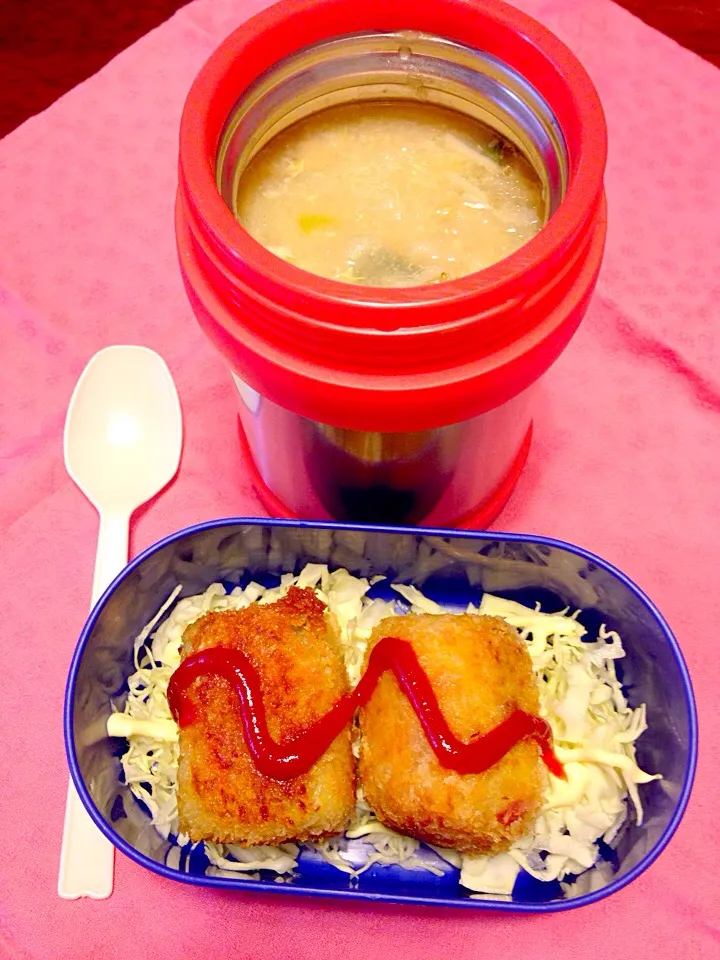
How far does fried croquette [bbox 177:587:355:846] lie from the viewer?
0.87 metres

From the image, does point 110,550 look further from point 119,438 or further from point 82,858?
point 82,858

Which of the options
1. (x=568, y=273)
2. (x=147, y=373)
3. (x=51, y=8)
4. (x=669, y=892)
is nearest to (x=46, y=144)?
(x=51, y=8)

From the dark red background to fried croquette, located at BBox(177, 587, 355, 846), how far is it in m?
1.05

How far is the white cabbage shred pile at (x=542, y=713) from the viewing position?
909mm

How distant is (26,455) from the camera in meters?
1.19

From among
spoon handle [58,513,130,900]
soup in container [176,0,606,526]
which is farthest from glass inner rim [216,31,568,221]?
spoon handle [58,513,130,900]

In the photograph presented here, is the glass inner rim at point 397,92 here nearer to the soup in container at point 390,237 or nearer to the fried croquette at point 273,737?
the soup in container at point 390,237

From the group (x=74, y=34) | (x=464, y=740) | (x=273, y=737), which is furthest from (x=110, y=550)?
(x=74, y=34)

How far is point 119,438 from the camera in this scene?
1169 millimetres

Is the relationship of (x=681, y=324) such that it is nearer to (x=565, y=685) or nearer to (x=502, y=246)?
(x=502, y=246)

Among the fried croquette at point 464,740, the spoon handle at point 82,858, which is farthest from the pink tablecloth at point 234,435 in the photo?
the fried croquette at point 464,740

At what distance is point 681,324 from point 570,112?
1.82 ft

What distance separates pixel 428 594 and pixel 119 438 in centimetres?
48

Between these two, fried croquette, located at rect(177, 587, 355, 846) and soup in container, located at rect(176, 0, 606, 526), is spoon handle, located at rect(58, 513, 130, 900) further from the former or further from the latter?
soup in container, located at rect(176, 0, 606, 526)
